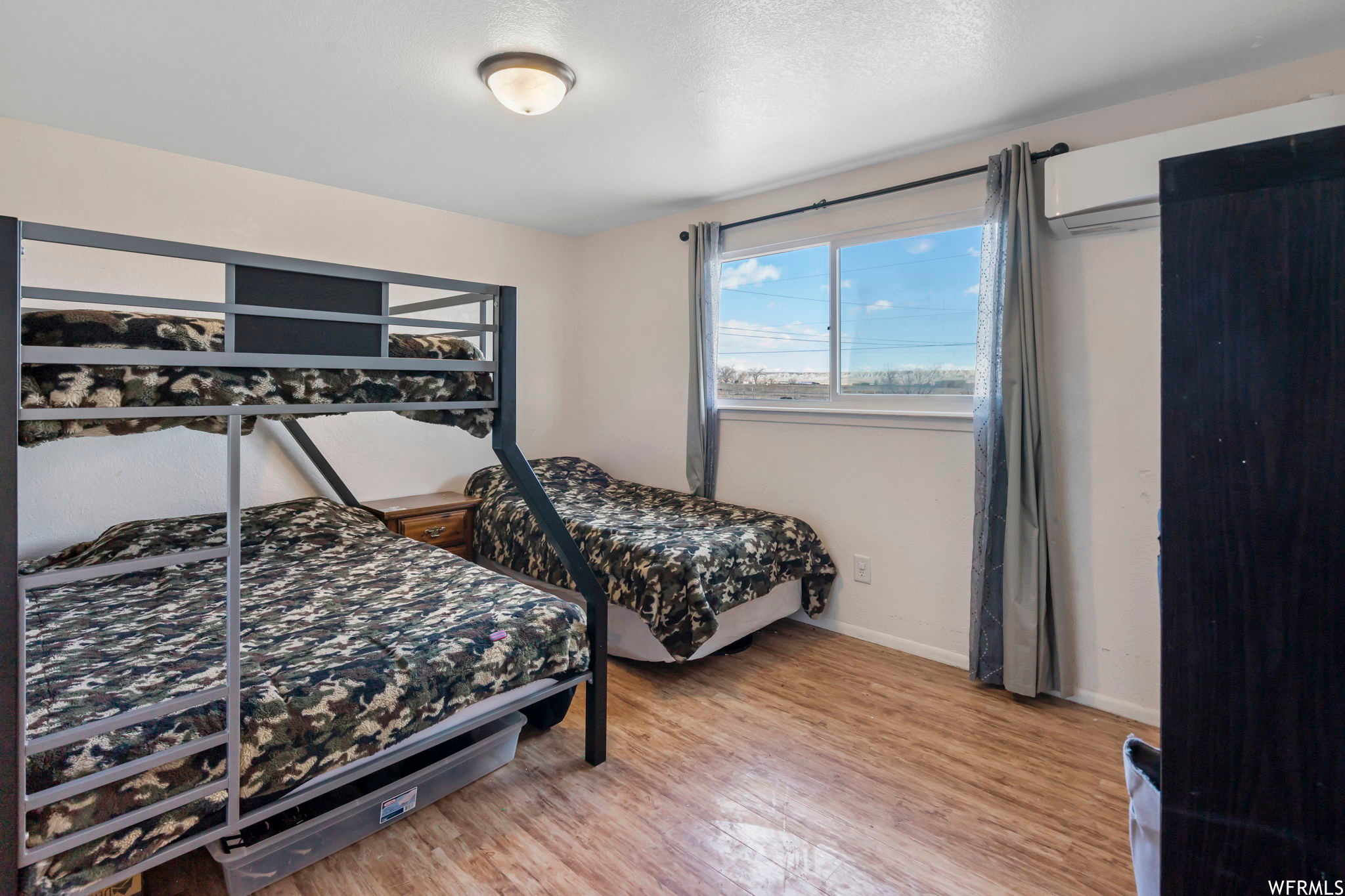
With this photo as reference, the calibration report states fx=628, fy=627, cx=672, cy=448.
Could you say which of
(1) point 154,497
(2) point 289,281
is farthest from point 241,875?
(1) point 154,497

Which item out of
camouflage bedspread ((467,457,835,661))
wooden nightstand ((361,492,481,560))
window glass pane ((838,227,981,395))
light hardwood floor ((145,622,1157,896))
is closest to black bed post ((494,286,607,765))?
light hardwood floor ((145,622,1157,896))

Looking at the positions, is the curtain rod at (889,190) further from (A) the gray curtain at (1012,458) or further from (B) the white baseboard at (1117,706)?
(B) the white baseboard at (1117,706)

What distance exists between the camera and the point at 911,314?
2959mm

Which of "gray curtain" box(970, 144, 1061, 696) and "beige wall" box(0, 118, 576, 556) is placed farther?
"beige wall" box(0, 118, 576, 556)

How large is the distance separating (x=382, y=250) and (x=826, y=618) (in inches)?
123

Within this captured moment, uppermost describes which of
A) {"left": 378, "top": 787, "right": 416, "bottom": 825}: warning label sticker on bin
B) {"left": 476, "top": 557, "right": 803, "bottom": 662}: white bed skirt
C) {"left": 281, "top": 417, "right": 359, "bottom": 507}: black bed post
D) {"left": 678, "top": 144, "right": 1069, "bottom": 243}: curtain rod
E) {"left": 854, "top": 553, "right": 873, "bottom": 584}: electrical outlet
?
{"left": 678, "top": 144, "right": 1069, "bottom": 243}: curtain rod

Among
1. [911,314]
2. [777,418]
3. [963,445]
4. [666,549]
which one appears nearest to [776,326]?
[777,418]

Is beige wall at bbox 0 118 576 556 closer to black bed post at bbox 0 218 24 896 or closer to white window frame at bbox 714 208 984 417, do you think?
white window frame at bbox 714 208 984 417

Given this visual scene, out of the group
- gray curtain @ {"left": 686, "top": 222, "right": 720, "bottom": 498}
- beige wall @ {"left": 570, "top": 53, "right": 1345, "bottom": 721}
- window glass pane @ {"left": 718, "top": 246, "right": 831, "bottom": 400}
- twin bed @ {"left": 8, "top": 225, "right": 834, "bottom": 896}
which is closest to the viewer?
twin bed @ {"left": 8, "top": 225, "right": 834, "bottom": 896}

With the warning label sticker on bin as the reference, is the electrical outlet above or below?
above

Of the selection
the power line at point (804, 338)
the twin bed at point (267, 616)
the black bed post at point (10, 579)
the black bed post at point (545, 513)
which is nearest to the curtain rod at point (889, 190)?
the power line at point (804, 338)

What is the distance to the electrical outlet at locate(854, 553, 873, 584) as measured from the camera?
10.0 ft

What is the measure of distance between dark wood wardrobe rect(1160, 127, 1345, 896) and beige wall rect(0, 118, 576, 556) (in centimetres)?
355

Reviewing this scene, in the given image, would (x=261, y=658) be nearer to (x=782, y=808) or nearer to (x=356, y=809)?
(x=356, y=809)
